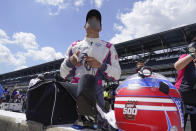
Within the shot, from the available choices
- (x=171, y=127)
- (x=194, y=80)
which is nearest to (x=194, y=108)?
(x=194, y=80)

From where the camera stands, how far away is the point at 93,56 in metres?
1.56

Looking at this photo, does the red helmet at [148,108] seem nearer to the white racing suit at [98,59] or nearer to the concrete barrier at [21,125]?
the concrete barrier at [21,125]

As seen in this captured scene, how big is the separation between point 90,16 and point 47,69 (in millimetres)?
31926

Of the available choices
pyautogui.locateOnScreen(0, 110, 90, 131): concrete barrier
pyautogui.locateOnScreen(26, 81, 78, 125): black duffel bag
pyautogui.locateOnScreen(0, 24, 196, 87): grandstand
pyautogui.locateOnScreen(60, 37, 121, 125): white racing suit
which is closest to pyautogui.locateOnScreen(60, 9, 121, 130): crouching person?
pyautogui.locateOnScreen(60, 37, 121, 125): white racing suit

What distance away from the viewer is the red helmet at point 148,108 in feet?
2.78

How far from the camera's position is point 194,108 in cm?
162

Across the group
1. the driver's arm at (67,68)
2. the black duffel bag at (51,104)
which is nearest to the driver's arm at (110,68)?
the driver's arm at (67,68)

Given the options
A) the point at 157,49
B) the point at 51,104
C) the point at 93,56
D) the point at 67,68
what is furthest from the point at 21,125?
the point at 157,49

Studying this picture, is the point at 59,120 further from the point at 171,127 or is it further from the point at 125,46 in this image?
the point at 125,46

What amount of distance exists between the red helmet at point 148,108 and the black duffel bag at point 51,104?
1.40ft

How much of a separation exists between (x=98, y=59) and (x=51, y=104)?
605mm

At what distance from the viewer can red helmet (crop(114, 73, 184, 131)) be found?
2.78ft

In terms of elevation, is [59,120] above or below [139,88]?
below

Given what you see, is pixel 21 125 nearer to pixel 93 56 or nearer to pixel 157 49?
pixel 93 56
